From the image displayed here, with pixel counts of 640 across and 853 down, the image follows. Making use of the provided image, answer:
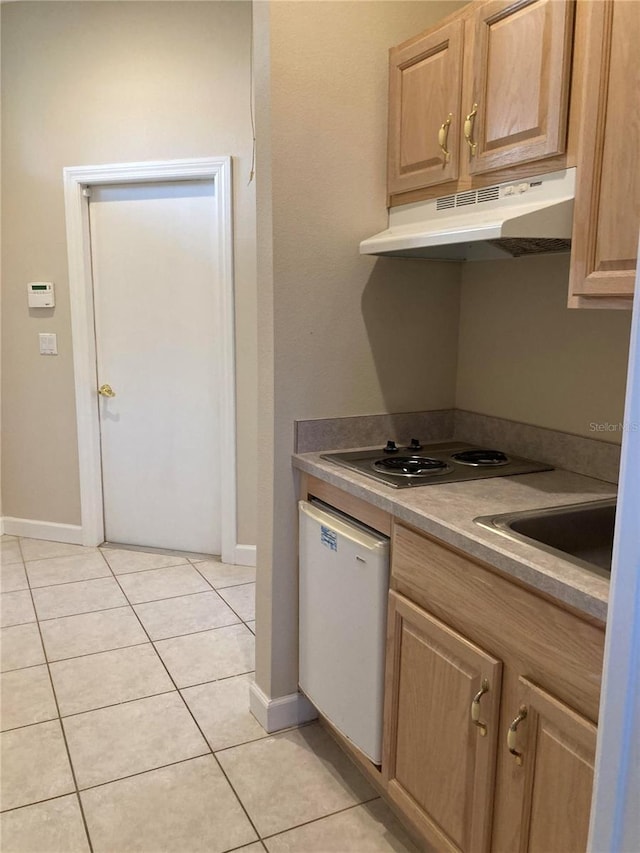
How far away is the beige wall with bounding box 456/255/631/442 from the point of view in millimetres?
1851

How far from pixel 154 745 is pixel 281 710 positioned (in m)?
0.42

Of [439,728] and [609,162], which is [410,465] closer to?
[439,728]

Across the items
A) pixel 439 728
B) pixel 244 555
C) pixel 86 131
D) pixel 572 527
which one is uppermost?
pixel 86 131

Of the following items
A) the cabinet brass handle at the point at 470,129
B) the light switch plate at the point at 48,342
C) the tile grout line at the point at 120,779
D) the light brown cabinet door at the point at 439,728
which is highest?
the cabinet brass handle at the point at 470,129

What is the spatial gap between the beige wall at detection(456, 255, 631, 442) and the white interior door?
5.29ft

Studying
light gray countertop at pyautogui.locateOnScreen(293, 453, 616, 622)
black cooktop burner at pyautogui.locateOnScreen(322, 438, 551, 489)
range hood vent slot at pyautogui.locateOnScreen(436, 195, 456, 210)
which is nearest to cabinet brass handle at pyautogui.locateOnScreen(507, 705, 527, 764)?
light gray countertop at pyautogui.locateOnScreen(293, 453, 616, 622)

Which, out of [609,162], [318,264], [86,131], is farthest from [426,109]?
[86,131]

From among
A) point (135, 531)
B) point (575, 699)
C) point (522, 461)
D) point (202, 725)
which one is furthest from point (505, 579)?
point (135, 531)

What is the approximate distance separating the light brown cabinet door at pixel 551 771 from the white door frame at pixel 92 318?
2.47 m

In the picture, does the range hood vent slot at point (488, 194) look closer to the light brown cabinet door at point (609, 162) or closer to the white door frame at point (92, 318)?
the light brown cabinet door at point (609, 162)

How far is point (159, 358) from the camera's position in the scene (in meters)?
3.66

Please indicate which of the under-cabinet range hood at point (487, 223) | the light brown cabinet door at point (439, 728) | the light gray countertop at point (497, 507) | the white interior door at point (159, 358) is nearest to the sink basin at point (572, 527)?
the light gray countertop at point (497, 507)

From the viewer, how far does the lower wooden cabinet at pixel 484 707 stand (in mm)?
1173

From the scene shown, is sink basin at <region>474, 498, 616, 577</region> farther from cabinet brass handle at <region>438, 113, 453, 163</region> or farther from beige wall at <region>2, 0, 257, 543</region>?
beige wall at <region>2, 0, 257, 543</region>
